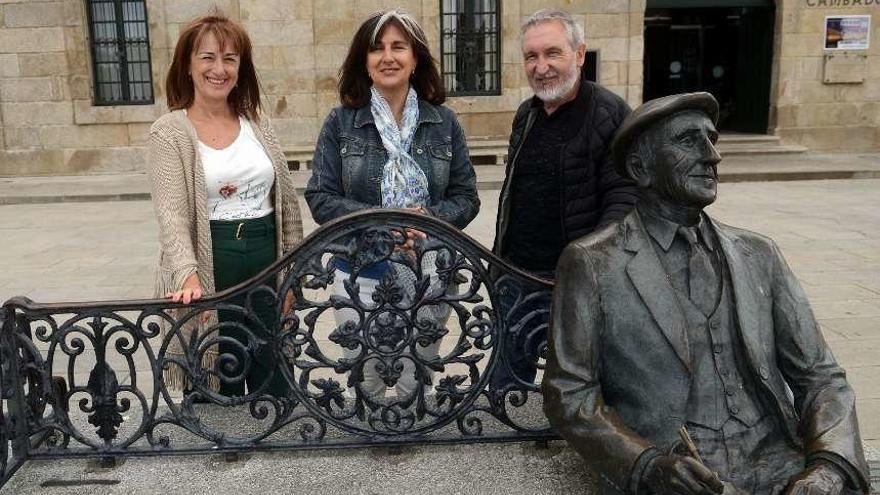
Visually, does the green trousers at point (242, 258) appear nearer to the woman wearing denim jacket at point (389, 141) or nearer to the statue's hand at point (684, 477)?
the woman wearing denim jacket at point (389, 141)

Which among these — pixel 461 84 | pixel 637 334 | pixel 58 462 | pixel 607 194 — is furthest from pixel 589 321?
pixel 461 84

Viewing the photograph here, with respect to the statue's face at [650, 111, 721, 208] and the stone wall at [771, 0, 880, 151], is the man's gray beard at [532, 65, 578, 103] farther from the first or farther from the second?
the stone wall at [771, 0, 880, 151]

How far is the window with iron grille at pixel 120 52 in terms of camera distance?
1403 cm

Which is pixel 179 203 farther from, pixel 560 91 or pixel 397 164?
pixel 560 91

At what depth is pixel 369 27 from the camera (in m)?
3.00

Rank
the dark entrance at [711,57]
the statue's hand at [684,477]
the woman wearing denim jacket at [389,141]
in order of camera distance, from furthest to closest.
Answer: the dark entrance at [711,57]
the woman wearing denim jacket at [389,141]
the statue's hand at [684,477]

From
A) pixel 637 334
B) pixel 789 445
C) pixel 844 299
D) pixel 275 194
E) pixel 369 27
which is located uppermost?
pixel 369 27

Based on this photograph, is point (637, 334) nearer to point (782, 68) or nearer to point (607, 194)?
point (607, 194)

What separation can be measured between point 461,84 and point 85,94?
262 inches

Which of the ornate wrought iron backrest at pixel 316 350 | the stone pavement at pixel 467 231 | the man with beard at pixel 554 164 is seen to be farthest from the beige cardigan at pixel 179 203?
the man with beard at pixel 554 164

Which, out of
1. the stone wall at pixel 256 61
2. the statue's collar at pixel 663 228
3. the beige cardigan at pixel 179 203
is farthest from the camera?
the stone wall at pixel 256 61

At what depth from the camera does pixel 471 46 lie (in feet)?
46.5

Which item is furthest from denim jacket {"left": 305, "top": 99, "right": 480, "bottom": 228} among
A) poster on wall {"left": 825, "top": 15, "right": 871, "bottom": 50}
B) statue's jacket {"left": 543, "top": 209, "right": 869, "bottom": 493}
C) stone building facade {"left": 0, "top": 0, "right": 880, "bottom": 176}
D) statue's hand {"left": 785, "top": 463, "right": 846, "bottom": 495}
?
poster on wall {"left": 825, "top": 15, "right": 871, "bottom": 50}

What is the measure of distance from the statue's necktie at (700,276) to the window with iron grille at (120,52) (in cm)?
1367
